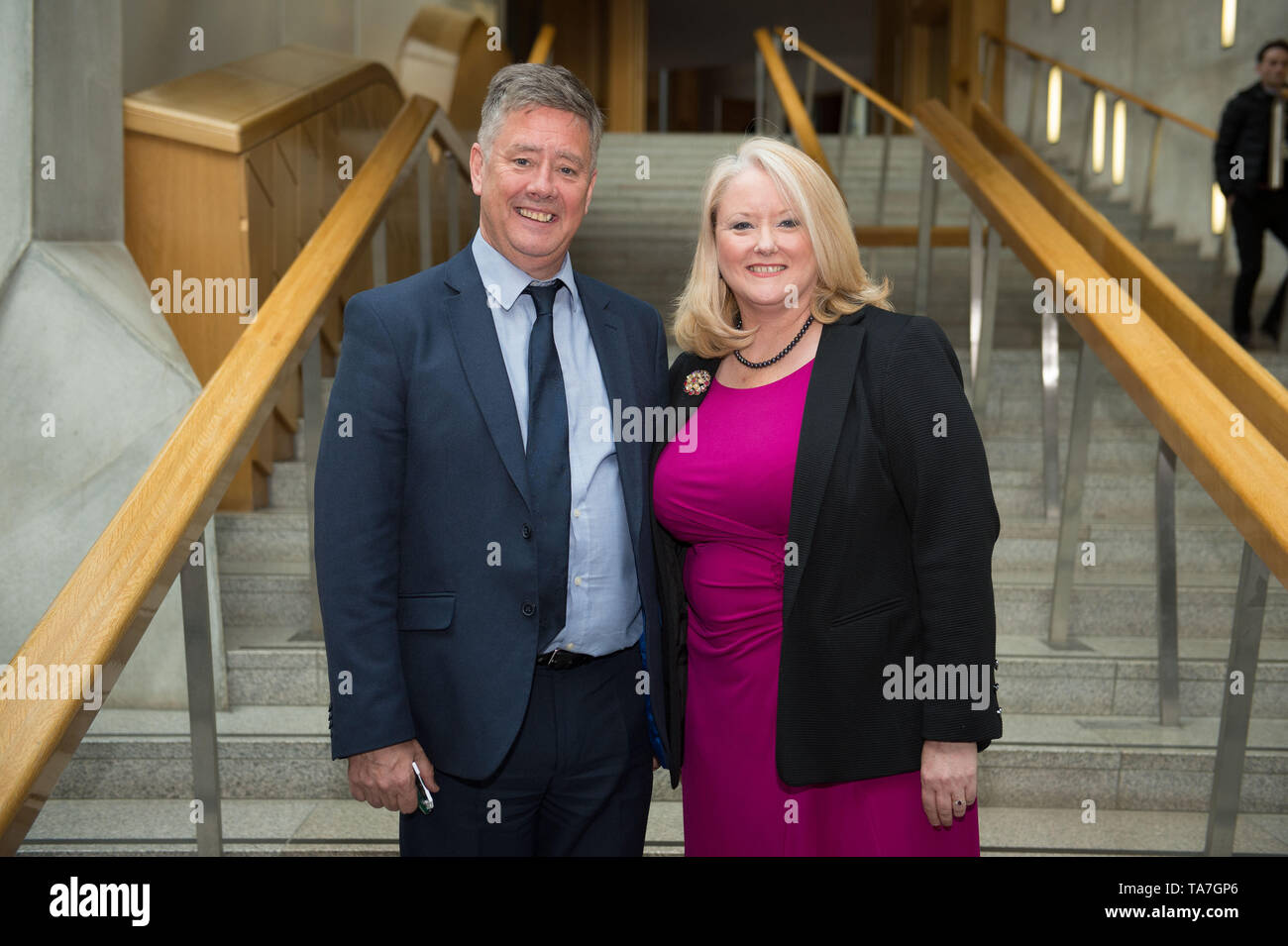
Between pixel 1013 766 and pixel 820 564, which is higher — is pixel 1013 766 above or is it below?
below

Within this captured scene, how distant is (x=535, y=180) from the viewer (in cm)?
164

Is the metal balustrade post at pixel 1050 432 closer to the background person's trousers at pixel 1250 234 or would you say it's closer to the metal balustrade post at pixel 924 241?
the metal balustrade post at pixel 924 241

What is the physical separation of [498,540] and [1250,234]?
16.7 ft

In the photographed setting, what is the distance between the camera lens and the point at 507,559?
1.58 m

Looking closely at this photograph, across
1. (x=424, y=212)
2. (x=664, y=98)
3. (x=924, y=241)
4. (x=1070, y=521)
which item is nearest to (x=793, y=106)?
(x=924, y=241)

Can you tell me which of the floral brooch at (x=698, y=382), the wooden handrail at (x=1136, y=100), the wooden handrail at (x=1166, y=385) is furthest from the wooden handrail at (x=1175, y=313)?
the wooden handrail at (x=1136, y=100)

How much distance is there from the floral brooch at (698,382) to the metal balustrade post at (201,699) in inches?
36.9

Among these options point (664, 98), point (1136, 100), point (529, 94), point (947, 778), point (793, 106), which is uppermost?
point (664, 98)

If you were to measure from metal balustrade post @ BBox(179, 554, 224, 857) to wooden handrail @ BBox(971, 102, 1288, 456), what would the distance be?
220 cm

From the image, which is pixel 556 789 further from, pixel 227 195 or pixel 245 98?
pixel 245 98

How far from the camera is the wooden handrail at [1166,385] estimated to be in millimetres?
1825
